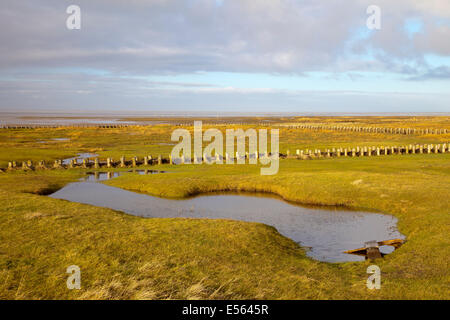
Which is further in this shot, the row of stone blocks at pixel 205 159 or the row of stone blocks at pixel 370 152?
the row of stone blocks at pixel 370 152

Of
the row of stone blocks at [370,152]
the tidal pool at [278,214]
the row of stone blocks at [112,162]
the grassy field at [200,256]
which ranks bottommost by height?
the tidal pool at [278,214]

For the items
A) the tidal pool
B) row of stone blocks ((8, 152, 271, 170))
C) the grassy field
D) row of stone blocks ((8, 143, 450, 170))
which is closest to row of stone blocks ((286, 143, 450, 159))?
row of stone blocks ((8, 143, 450, 170))

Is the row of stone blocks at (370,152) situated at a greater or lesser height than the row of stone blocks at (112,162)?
greater

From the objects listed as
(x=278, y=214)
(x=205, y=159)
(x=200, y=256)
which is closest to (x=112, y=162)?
(x=205, y=159)

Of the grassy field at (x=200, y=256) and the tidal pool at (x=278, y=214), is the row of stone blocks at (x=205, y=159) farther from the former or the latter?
the grassy field at (x=200, y=256)

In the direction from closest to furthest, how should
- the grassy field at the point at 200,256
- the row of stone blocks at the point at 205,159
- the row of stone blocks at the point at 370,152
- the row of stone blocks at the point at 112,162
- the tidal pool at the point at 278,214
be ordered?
the grassy field at the point at 200,256 < the tidal pool at the point at 278,214 < the row of stone blocks at the point at 112,162 < the row of stone blocks at the point at 205,159 < the row of stone blocks at the point at 370,152

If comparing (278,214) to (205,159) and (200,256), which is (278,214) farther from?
(205,159)

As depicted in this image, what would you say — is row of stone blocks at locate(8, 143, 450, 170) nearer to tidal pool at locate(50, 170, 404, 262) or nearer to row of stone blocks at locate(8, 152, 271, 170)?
row of stone blocks at locate(8, 152, 271, 170)

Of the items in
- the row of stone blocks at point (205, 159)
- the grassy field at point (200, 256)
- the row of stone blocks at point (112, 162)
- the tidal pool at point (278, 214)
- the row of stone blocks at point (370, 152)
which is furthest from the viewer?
the row of stone blocks at point (370, 152)

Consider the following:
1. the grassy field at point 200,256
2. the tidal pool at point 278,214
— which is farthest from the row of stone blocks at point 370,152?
the grassy field at point 200,256
